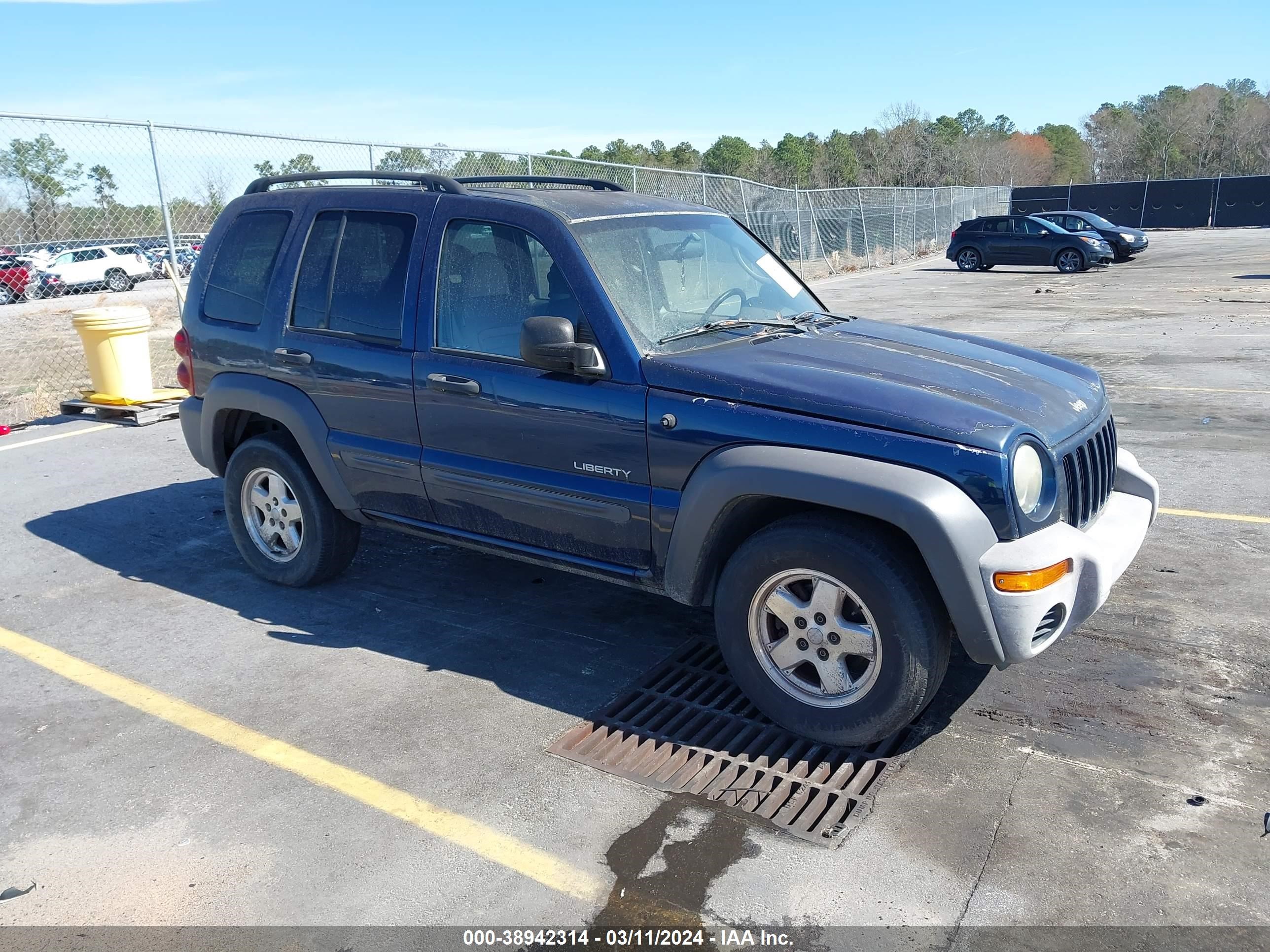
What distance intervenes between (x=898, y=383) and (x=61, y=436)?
824 centimetres

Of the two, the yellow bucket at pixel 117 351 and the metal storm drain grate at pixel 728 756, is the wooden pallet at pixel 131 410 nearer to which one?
the yellow bucket at pixel 117 351

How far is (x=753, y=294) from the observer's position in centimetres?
474

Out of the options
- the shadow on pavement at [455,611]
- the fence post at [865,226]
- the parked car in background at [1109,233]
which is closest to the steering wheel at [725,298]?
the shadow on pavement at [455,611]

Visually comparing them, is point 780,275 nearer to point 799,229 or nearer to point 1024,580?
point 1024,580

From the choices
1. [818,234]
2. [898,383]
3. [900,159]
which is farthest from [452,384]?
[900,159]

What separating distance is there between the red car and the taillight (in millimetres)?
7475

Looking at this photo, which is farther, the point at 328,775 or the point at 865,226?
the point at 865,226

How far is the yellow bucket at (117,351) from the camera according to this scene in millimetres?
9445

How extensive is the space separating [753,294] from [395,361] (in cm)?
168

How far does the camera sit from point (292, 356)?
5.04m

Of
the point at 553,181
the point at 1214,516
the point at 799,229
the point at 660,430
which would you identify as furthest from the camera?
the point at 799,229

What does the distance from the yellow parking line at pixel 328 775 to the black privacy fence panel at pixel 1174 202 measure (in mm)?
43177

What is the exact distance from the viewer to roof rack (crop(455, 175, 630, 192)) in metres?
5.26

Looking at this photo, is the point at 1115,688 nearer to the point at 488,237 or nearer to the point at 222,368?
the point at 488,237
